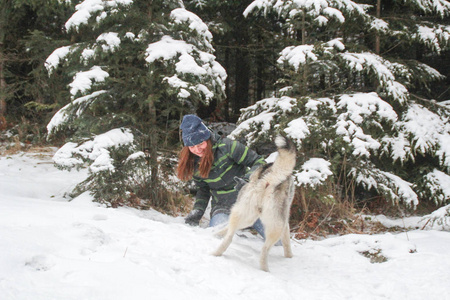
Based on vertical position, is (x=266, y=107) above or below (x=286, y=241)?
above

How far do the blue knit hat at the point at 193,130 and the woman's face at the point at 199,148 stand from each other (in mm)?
69

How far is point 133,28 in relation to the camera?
5.45 m

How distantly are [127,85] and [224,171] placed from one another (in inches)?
101

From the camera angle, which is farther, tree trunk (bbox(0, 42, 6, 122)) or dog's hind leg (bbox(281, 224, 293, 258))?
tree trunk (bbox(0, 42, 6, 122))

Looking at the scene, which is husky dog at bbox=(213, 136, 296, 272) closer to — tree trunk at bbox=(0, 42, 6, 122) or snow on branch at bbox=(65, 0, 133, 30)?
snow on branch at bbox=(65, 0, 133, 30)

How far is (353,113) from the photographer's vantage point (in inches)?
214

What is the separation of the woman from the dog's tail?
0.60 meters

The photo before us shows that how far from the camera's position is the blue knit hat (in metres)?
3.73

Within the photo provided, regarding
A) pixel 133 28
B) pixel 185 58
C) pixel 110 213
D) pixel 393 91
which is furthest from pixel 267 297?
pixel 393 91

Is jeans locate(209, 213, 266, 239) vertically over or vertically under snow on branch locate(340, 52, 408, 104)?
under

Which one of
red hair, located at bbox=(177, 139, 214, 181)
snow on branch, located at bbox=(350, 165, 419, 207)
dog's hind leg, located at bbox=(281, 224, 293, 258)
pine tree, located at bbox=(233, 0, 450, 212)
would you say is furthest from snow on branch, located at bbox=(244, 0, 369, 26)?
dog's hind leg, located at bbox=(281, 224, 293, 258)

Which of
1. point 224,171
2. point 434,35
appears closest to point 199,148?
point 224,171

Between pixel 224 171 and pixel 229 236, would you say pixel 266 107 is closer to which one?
pixel 224 171

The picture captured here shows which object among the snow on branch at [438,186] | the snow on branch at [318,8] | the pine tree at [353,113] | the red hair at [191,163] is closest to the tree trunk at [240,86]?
the pine tree at [353,113]
